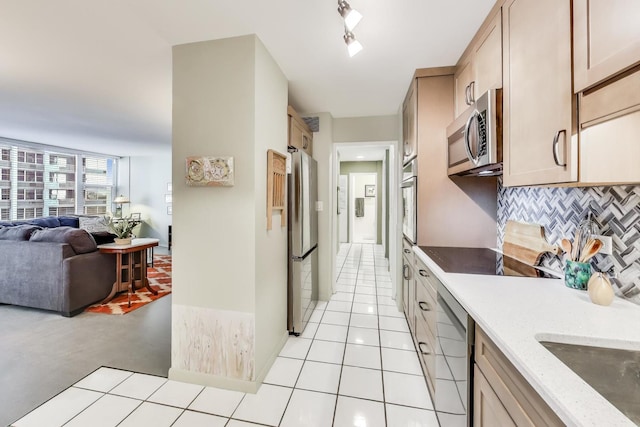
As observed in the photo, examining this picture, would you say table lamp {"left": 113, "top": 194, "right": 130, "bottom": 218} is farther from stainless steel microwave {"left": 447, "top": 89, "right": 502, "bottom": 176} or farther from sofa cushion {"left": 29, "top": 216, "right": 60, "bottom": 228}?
stainless steel microwave {"left": 447, "top": 89, "right": 502, "bottom": 176}

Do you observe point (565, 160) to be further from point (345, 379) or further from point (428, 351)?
point (345, 379)

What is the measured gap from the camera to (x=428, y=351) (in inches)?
70.1

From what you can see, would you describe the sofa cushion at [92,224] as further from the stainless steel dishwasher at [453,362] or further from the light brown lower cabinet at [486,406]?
the light brown lower cabinet at [486,406]

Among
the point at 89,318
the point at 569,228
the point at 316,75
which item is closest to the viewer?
the point at 569,228

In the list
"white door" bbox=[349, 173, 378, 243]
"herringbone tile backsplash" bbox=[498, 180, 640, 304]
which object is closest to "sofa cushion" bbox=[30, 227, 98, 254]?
→ "herringbone tile backsplash" bbox=[498, 180, 640, 304]

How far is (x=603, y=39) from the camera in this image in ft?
2.74

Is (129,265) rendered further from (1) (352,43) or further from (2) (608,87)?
(2) (608,87)

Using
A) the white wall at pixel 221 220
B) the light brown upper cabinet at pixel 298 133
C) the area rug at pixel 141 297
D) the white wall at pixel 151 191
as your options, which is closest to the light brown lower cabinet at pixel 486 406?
the white wall at pixel 221 220

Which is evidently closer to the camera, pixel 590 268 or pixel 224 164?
pixel 590 268

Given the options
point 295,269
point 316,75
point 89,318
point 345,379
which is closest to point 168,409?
point 345,379

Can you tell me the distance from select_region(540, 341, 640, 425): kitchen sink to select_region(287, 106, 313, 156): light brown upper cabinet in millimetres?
2312

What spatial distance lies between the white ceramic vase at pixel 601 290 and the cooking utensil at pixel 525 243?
18.3 inches

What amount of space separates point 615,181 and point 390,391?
5.54 ft

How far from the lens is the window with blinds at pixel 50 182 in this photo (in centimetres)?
502
